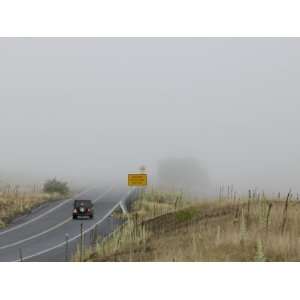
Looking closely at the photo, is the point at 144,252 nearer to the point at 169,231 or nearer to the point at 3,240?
the point at 169,231

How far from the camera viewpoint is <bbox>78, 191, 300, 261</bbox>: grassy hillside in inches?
1268

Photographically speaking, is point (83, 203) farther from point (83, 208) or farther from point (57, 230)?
point (57, 230)

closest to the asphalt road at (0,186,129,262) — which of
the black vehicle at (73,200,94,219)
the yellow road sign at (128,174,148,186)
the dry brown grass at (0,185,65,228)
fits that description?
the black vehicle at (73,200,94,219)

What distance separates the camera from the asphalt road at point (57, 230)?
110ft

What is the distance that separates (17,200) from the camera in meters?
35.7

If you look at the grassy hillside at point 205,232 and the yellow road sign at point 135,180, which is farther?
the yellow road sign at point 135,180

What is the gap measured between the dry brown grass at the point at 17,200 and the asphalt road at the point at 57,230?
38cm

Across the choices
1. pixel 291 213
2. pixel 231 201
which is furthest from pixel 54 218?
pixel 291 213

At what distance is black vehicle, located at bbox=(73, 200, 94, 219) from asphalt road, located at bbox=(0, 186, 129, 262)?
0.19 m

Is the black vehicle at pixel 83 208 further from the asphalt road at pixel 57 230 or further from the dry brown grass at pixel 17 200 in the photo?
the dry brown grass at pixel 17 200

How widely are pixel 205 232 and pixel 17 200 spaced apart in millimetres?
7484

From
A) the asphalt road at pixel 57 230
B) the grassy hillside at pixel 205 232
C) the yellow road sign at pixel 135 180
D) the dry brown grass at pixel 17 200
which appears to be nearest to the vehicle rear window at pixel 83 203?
the asphalt road at pixel 57 230

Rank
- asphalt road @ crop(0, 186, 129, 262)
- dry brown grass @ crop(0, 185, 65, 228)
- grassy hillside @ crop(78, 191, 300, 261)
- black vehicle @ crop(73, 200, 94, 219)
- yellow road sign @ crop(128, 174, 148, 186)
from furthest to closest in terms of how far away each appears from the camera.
Answer: dry brown grass @ crop(0, 185, 65, 228), black vehicle @ crop(73, 200, 94, 219), asphalt road @ crop(0, 186, 129, 262), yellow road sign @ crop(128, 174, 148, 186), grassy hillside @ crop(78, 191, 300, 261)

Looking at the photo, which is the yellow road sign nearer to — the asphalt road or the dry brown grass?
the asphalt road
